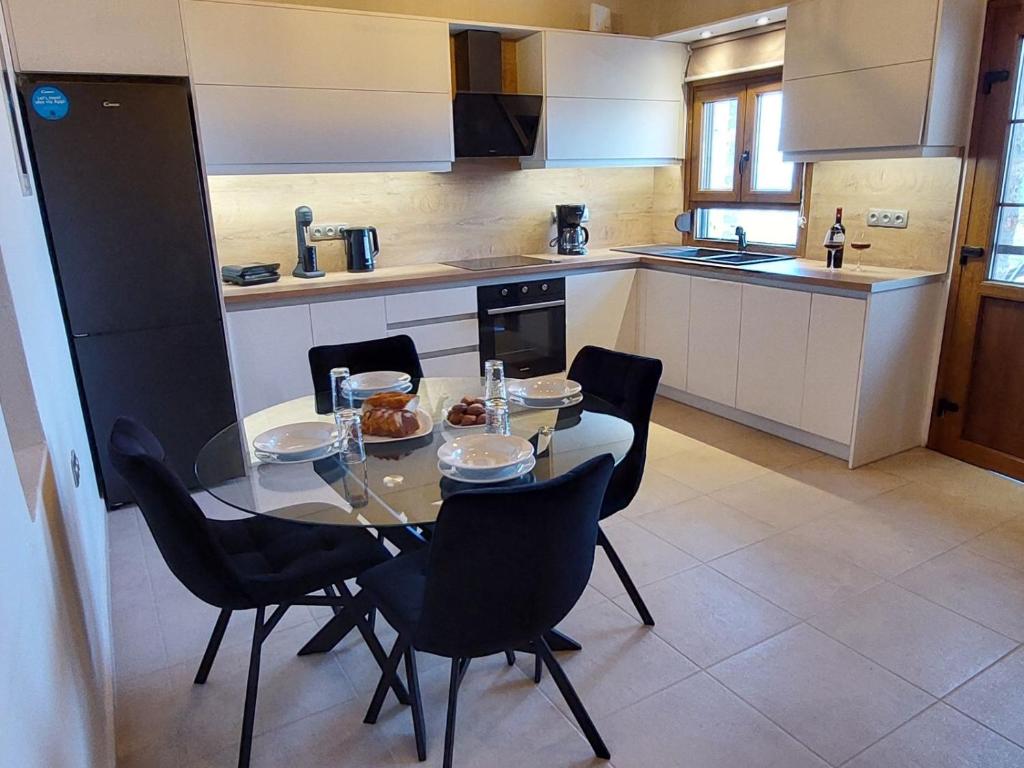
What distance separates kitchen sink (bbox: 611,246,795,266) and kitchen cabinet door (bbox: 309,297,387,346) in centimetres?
182

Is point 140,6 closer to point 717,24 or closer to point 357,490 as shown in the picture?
point 357,490

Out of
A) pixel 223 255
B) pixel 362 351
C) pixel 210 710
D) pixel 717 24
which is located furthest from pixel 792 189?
Result: pixel 210 710

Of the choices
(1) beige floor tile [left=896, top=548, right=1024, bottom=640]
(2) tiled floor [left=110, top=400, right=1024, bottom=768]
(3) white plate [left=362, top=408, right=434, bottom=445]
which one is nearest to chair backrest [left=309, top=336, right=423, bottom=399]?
(3) white plate [left=362, top=408, right=434, bottom=445]

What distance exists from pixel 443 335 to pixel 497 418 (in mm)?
1979

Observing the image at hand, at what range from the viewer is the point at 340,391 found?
7.39ft

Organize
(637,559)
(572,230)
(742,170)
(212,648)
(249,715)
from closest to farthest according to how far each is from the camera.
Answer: (249,715)
(212,648)
(637,559)
(742,170)
(572,230)

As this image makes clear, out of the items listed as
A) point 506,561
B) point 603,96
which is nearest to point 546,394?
point 506,561

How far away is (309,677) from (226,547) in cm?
48

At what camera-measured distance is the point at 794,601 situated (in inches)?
94.3

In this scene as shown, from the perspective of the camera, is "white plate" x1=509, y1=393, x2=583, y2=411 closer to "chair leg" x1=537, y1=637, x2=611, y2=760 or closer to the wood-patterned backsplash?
"chair leg" x1=537, y1=637, x2=611, y2=760

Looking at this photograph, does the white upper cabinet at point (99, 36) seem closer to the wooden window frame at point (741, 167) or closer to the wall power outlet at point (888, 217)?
the wooden window frame at point (741, 167)

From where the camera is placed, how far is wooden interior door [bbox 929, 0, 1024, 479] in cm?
306

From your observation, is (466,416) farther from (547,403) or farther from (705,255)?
(705,255)

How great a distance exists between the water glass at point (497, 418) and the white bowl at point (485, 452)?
106mm
